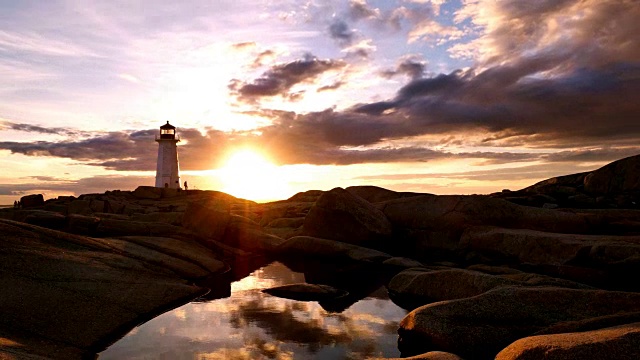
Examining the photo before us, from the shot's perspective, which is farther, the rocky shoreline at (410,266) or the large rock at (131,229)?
the large rock at (131,229)

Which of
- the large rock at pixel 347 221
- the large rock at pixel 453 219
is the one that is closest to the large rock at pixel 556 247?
the large rock at pixel 453 219

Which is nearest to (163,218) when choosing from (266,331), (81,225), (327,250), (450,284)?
(81,225)

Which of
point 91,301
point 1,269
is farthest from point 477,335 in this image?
point 1,269

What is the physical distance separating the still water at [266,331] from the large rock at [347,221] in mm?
9098

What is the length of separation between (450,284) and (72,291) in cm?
1044

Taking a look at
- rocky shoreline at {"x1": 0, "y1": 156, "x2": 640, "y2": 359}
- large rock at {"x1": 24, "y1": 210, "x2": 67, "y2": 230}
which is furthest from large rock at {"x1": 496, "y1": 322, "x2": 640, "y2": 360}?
large rock at {"x1": 24, "y1": 210, "x2": 67, "y2": 230}

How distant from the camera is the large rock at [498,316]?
889 centimetres

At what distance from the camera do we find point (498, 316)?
9.33 meters

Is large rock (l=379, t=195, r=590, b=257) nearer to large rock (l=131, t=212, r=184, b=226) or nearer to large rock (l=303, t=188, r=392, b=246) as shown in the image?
large rock (l=303, t=188, r=392, b=246)

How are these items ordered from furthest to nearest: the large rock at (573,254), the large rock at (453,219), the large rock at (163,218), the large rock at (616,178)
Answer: the large rock at (163,218) < the large rock at (616,178) < the large rock at (453,219) < the large rock at (573,254)

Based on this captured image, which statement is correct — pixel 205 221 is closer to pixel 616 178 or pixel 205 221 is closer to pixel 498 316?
pixel 498 316

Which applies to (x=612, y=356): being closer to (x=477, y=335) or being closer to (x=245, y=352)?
(x=477, y=335)

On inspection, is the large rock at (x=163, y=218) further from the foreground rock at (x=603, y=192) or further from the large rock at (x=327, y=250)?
the foreground rock at (x=603, y=192)

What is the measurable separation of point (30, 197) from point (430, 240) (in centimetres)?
3650
